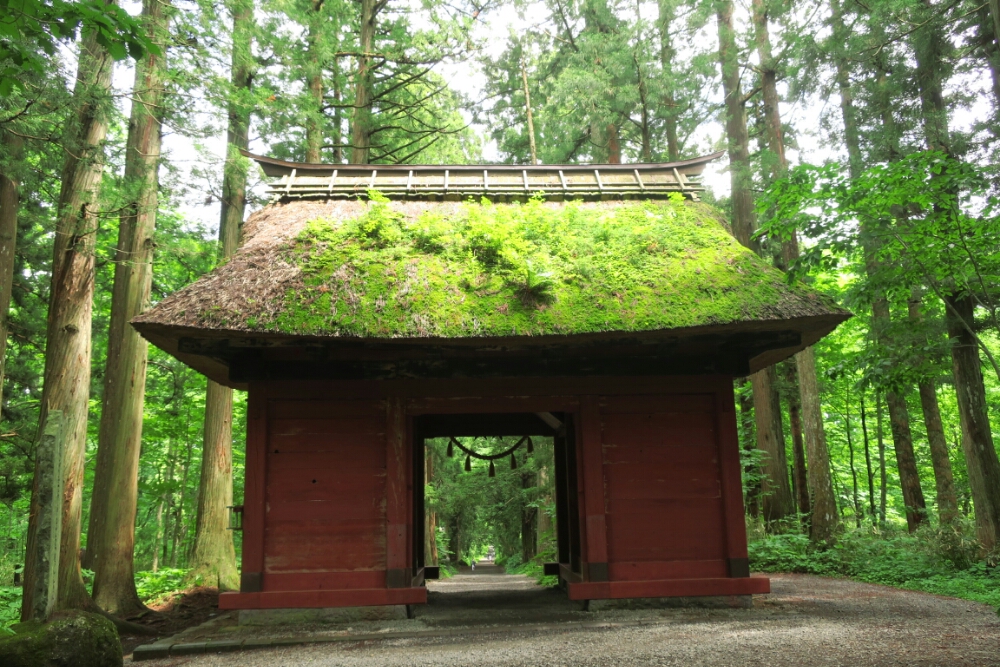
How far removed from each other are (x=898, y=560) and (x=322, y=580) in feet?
28.3

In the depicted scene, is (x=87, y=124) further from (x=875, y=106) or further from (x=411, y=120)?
(x=875, y=106)

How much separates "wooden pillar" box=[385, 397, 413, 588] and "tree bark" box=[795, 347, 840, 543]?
7891 mm

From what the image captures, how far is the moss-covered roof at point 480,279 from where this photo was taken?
610 cm

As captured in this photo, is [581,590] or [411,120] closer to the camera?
[581,590]

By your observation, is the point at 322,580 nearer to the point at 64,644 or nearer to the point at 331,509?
the point at 331,509

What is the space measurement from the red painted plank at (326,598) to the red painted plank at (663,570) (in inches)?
82.8

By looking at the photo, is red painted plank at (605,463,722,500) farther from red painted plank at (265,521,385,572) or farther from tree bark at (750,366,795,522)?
tree bark at (750,366,795,522)

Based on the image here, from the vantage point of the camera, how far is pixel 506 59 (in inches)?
693

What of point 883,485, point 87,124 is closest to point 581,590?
point 87,124

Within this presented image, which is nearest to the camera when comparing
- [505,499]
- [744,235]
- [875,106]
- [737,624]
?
[737,624]

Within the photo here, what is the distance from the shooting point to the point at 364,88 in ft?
44.5

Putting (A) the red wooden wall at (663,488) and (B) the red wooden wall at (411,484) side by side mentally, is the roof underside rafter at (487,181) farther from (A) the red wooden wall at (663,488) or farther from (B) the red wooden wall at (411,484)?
(A) the red wooden wall at (663,488)

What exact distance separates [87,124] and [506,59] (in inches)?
492

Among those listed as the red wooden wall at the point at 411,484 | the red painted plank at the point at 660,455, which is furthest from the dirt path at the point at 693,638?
the red painted plank at the point at 660,455
